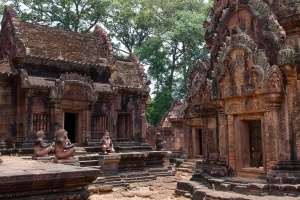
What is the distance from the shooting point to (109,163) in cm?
1352

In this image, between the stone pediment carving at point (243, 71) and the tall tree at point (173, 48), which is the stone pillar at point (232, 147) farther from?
the tall tree at point (173, 48)

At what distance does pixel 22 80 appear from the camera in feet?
49.2

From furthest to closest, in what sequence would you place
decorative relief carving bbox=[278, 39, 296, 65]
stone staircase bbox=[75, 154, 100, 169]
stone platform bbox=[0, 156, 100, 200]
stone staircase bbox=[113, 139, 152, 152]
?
stone staircase bbox=[113, 139, 152, 152] → stone staircase bbox=[75, 154, 100, 169] → decorative relief carving bbox=[278, 39, 296, 65] → stone platform bbox=[0, 156, 100, 200]

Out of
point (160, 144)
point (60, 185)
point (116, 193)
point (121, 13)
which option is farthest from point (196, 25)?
point (60, 185)

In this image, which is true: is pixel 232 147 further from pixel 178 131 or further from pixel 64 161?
pixel 178 131

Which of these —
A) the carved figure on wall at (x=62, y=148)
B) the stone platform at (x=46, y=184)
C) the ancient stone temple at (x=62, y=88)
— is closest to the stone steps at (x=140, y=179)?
the ancient stone temple at (x=62, y=88)

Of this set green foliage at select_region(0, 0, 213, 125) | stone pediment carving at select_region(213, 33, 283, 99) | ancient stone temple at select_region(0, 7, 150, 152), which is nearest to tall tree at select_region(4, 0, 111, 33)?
green foliage at select_region(0, 0, 213, 125)

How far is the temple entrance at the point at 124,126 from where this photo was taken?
63.2ft

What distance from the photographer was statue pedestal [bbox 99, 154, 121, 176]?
13.4m

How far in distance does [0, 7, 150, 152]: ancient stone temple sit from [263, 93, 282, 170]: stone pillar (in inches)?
400

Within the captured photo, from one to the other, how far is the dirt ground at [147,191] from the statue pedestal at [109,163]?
2.65ft

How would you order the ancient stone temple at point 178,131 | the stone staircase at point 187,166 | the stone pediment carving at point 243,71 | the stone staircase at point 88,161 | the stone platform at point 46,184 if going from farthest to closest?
1. the ancient stone temple at point 178,131
2. the stone staircase at point 187,166
3. the stone staircase at point 88,161
4. the stone pediment carving at point 243,71
5. the stone platform at point 46,184

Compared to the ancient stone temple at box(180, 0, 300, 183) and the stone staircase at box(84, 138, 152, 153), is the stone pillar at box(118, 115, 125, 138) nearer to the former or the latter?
the stone staircase at box(84, 138, 152, 153)

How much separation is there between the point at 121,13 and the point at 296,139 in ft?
95.9
